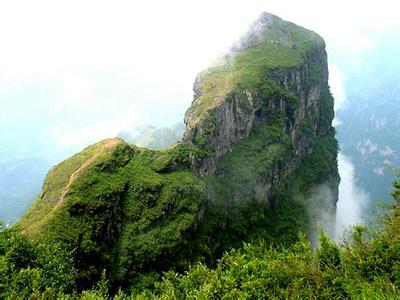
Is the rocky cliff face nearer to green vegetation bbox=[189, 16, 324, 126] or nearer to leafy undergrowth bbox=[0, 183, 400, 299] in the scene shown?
green vegetation bbox=[189, 16, 324, 126]

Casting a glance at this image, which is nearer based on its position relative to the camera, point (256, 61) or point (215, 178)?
point (215, 178)

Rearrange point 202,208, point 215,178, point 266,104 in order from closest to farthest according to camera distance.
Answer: point 202,208 → point 215,178 → point 266,104

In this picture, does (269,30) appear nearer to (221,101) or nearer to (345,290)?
(221,101)

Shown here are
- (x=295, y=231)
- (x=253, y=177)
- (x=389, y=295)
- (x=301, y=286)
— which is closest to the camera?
(x=389, y=295)

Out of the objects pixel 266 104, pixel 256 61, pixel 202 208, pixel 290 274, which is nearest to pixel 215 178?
pixel 202 208

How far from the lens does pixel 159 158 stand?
7562 cm

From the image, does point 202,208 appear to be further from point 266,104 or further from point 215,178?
point 266,104

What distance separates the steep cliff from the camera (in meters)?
62.8

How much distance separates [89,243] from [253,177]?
1456 inches

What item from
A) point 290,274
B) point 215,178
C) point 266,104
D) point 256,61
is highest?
point 256,61

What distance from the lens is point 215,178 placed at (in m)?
83.6

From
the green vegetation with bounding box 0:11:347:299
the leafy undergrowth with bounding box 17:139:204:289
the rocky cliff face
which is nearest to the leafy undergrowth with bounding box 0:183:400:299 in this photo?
the green vegetation with bounding box 0:11:347:299

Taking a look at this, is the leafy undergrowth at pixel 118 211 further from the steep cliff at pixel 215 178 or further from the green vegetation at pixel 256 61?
the green vegetation at pixel 256 61

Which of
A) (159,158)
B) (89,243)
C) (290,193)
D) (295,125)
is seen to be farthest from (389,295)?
(295,125)
